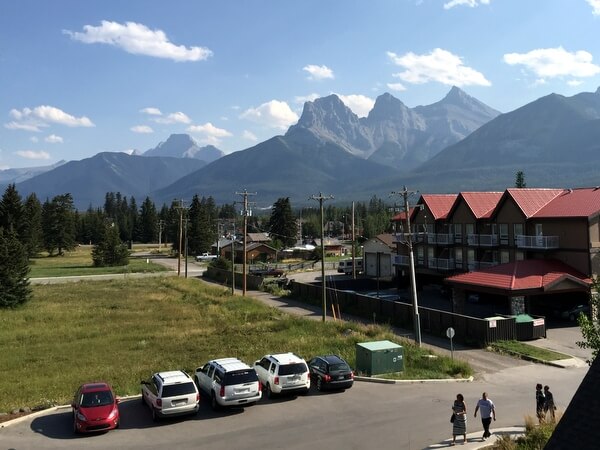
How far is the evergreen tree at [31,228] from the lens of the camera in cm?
9058

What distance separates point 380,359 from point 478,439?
7.96 metres

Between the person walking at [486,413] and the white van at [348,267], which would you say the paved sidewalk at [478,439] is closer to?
the person walking at [486,413]

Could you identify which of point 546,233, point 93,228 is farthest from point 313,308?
point 93,228

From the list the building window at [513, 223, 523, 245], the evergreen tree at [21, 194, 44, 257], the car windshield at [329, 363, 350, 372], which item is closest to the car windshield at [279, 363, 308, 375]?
the car windshield at [329, 363, 350, 372]

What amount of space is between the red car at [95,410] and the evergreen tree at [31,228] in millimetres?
82070

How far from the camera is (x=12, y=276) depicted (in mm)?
45312

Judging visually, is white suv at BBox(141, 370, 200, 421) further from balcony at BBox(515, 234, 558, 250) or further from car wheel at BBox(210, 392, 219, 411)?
balcony at BBox(515, 234, 558, 250)

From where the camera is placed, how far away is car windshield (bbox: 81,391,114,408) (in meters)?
17.1

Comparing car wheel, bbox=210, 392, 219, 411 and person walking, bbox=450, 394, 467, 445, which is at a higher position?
person walking, bbox=450, 394, 467, 445

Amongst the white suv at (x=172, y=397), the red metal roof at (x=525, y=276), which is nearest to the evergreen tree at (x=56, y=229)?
the red metal roof at (x=525, y=276)

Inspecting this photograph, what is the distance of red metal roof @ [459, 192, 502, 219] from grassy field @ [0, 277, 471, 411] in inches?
855

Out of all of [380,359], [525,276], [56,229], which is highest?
[56,229]

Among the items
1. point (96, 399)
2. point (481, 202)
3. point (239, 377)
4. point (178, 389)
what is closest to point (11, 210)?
point (481, 202)

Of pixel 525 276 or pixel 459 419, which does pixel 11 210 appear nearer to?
pixel 525 276
